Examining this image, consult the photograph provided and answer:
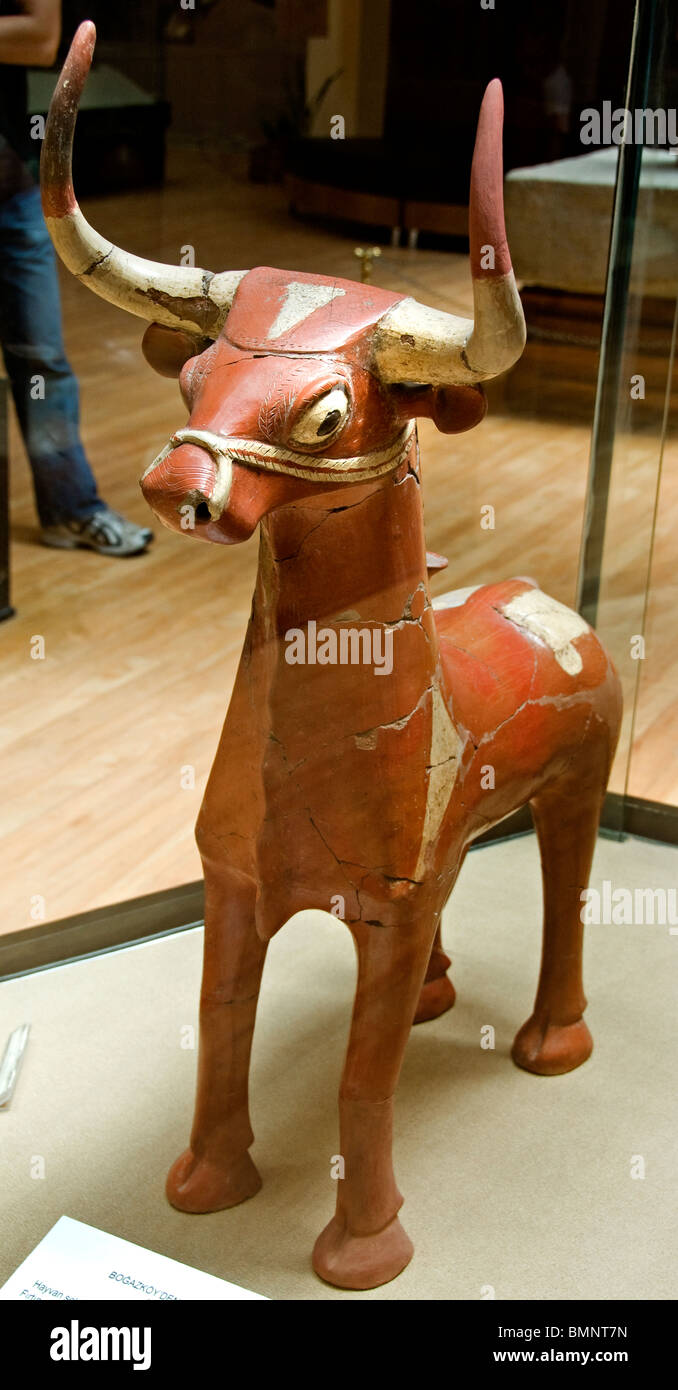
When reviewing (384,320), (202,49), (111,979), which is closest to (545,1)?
(202,49)

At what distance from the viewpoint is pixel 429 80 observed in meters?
2.61

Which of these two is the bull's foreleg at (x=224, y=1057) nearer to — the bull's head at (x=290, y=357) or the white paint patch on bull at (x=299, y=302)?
the bull's head at (x=290, y=357)

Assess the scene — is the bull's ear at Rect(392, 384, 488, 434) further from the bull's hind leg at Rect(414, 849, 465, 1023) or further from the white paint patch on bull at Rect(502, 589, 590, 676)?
the bull's hind leg at Rect(414, 849, 465, 1023)

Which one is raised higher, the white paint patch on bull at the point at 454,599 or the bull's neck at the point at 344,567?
the bull's neck at the point at 344,567

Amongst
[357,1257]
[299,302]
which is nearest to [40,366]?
[299,302]

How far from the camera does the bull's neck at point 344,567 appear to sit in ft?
5.35

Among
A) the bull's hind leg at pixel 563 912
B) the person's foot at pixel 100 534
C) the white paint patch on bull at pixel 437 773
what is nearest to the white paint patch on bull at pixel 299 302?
the white paint patch on bull at pixel 437 773

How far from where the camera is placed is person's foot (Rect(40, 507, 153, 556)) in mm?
3027

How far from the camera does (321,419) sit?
1.48 metres

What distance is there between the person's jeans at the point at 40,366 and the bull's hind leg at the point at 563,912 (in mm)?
1303

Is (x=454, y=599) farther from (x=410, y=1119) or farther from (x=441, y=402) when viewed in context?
(x=410, y=1119)

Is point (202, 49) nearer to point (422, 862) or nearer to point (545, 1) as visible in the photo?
point (545, 1)

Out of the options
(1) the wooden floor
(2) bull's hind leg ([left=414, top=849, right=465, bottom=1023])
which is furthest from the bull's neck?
(1) the wooden floor

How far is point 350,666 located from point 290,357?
0.38m
